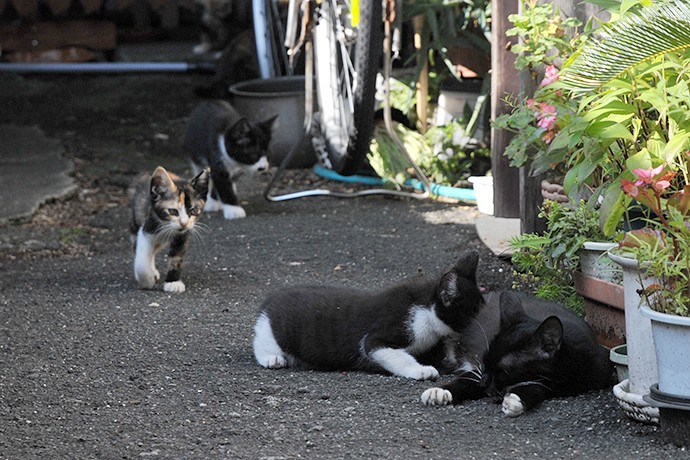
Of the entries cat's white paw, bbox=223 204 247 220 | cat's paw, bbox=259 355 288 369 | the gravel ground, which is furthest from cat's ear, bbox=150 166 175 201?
cat's white paw, bbox=223 204 247 220

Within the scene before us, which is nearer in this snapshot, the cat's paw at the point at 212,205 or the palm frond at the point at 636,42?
the palm frond at the point at 636,42

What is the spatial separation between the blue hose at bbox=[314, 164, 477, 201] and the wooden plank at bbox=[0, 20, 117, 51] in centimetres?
413

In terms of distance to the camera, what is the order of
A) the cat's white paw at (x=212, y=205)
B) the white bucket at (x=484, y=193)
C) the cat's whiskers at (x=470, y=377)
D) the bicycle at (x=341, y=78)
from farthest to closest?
1. the cat's white paw at (x=212, y=205)
2. the bicycle at (x=341, y=78)
3. the white bucket at (x=484, y=193)
4. the cat's whiskers at (x=470, y=377)

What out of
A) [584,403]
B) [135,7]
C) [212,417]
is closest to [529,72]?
[584,403]

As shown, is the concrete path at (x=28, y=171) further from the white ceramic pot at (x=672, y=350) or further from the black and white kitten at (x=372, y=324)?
the white ceramic pot at (x=672, y=350)

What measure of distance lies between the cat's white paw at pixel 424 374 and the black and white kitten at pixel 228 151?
3.28 meters

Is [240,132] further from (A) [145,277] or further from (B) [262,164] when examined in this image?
(A) [145,277]

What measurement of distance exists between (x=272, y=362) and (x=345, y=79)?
365 cm

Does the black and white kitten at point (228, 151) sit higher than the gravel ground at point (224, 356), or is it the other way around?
the black and white kitten at point (228, 151)

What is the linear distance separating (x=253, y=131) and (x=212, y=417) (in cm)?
377

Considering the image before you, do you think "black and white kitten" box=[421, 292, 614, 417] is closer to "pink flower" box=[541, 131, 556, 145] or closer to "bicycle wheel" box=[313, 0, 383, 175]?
"pink flower" box=[541, 131, 556, 145]

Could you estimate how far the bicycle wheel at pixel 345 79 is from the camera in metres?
6.32

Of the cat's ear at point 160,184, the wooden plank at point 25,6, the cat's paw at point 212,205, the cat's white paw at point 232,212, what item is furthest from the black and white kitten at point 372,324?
the wooden plank at point 25,6

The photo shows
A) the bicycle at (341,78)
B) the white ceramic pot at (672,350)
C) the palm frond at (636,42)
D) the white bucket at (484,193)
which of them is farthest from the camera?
the bicycle at (341,78)
